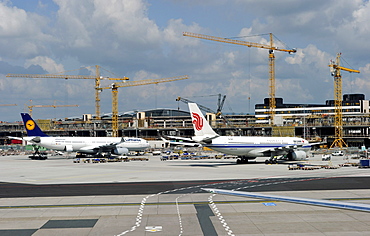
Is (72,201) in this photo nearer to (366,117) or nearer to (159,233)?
(159,233)

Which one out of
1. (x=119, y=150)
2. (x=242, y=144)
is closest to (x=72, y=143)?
(x=119, y=150)

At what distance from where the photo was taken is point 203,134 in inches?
2719

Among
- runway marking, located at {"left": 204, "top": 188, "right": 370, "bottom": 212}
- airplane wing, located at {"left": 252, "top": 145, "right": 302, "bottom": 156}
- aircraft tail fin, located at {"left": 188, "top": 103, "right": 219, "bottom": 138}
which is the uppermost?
aircraft tail fin, located at {"left": 188, "top": 103, "right": 219, "bottom": 138}

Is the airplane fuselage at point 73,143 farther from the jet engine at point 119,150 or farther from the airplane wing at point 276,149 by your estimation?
the airplane wing at point 276,149

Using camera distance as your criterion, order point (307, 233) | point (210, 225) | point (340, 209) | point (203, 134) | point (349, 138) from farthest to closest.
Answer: point (349, 138) → point (203, 134) → point (340, 209) → point (210, 225) → point (307, 233)

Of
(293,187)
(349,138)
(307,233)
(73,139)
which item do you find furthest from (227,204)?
(349,138)

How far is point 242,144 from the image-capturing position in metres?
72.0

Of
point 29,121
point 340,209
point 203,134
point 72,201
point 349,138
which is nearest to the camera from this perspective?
point 340,209

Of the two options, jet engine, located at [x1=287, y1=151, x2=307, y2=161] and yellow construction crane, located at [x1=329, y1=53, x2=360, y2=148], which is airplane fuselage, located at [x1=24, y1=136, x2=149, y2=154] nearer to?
jet engine, located at [x1=287, y1=151, x2=307, y2=161]

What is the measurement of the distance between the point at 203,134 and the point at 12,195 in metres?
37.7

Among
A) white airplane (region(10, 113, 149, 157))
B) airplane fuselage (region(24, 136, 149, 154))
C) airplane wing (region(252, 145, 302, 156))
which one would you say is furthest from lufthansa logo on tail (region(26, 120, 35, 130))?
airplane wing (region(252, 145, 302, 156))

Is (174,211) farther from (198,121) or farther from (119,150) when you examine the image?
(119,150)

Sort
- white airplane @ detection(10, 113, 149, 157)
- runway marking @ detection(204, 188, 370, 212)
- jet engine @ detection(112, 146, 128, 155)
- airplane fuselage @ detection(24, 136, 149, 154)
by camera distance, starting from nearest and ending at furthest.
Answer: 1. runway marking @ detection(204, 188, 370, 212)
2. airplane fuselage @ detection(24, 136, 149, 154)
3. white airplane @ detection(10, 113, 149, 157)
4. jet engine @ detection(112, 146, 128, 155)

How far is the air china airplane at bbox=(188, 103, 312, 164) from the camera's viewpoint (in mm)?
68812
